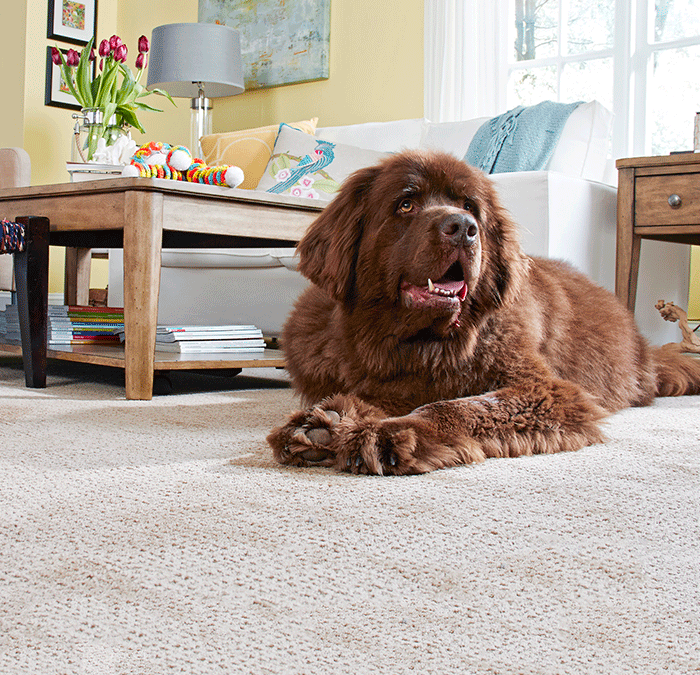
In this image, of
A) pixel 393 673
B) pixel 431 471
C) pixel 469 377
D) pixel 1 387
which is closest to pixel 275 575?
pixel 393 673

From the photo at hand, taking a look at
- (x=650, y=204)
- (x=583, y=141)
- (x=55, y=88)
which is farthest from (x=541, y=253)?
(x=55, y=88)

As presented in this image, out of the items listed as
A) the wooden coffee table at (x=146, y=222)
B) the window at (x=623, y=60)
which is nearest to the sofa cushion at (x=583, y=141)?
the window at (x=623, y=60)

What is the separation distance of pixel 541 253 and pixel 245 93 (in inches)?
158

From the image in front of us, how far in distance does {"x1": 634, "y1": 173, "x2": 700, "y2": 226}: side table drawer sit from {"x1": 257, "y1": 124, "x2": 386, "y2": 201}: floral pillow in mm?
1271

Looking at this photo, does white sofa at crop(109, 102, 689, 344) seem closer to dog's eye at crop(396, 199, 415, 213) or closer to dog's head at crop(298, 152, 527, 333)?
dog's head at crop(298, 152, 527, 333)

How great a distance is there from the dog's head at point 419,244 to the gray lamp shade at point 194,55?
409cm

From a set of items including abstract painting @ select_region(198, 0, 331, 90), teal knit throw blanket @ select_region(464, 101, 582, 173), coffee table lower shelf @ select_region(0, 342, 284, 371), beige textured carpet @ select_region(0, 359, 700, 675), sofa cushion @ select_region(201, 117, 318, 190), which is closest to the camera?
beige textured carpet @ select_region(0, 359, 700, 675)

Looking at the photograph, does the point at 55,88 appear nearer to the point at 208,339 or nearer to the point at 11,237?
the point at 11,237

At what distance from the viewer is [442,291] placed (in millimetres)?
1422

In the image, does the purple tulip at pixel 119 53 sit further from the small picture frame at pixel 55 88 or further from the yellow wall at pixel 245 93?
the small picture frame at pixel 55 88

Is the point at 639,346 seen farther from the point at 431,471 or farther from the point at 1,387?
the point at 1,387

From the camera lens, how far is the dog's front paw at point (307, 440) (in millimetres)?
1299

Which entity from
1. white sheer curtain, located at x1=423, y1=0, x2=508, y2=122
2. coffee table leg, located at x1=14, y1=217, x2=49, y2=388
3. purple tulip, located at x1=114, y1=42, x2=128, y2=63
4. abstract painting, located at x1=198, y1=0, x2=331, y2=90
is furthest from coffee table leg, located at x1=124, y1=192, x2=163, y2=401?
abstract painting, located at x1=198, y1=0, x2=331, y2=90

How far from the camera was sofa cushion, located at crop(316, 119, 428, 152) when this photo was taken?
14.0 ft
